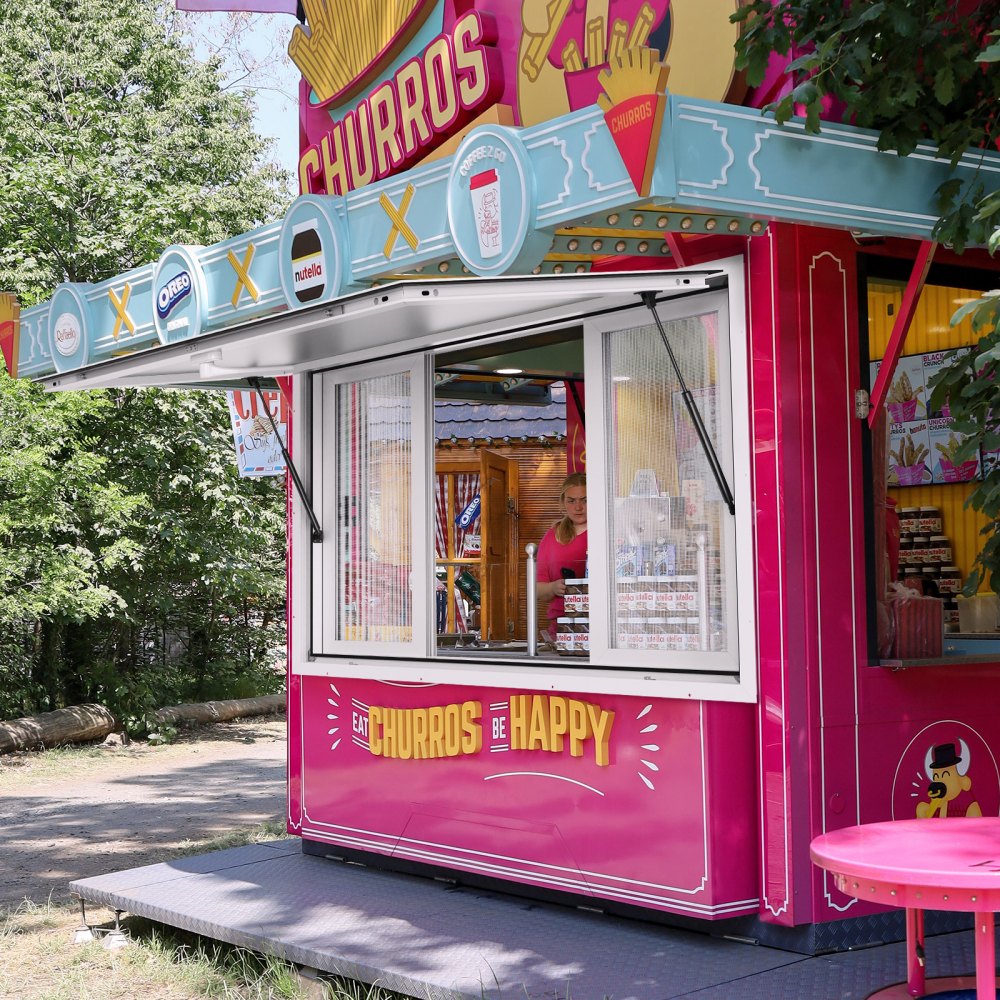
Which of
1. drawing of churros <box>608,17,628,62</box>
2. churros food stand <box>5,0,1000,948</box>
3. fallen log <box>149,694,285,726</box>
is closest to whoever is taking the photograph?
churros food stand <box>5,0,1000,948</box>

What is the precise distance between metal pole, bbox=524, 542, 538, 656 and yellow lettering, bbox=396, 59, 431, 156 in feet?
6.14

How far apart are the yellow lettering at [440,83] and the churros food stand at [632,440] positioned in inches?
0.7

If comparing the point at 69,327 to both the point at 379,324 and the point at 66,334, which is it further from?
the point at 379,324

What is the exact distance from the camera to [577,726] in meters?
5.05

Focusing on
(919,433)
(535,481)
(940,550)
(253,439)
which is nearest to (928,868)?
(940,550)

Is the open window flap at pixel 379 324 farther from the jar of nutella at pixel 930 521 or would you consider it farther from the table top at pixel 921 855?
the jar of nutella at pixel 930 521

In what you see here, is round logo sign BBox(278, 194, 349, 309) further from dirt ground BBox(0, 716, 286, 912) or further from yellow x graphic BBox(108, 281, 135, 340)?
dirt ground BBox(0, 716, 286, 912)

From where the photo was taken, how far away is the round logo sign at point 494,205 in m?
3.84

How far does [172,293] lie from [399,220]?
64.5 inches

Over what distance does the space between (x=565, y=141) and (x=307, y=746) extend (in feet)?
12.0

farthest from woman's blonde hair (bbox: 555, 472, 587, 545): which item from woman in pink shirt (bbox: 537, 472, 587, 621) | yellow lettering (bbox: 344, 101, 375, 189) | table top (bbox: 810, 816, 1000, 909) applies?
table top (bbox: 810, 816, 1000, 909)

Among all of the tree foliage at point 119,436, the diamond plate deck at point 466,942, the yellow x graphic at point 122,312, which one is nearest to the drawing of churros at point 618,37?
the yellow x graphic at point 122,312

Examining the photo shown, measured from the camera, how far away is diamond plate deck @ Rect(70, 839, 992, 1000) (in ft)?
13.6

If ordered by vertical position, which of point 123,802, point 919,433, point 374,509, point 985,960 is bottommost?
point 123,802
